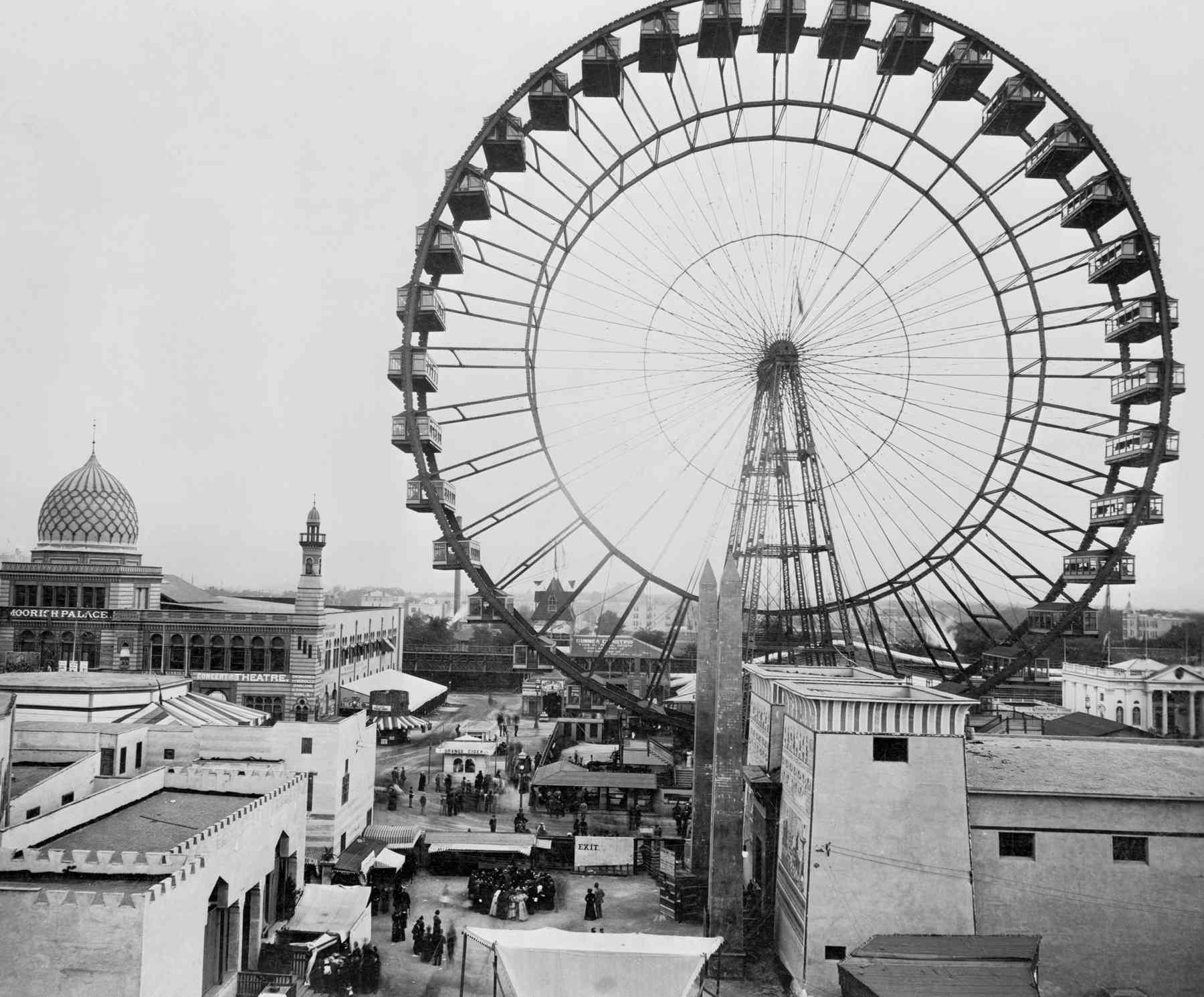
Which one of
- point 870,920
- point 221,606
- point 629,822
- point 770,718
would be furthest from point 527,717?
point 870,920

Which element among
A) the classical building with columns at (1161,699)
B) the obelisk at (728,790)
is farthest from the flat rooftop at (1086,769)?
the classical building with columns at (1161,699)

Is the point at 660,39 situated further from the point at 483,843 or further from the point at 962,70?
the point at 483,843

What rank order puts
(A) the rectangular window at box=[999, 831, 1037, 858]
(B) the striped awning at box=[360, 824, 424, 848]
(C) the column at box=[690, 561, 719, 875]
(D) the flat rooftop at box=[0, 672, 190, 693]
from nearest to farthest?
1. (A) the rectangular window at box=[999, 831, 1037, 858]
2. (C) the column at box=[690, 561, 719, 875]
3. (B) the striped awning at box=[360, 824, 424, 848]
4. (D) the flat rooftop at box=[0, 672, 190, 693]

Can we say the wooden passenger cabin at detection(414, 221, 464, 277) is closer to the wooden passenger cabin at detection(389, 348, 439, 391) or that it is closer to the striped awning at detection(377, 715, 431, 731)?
the wooden passenger cabin at detection(389, 348, 439, 391)

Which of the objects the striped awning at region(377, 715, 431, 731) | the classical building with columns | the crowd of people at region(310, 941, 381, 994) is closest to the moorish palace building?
the striped awning at region(377, 715, 431, 731)

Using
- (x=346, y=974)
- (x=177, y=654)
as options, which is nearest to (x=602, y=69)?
(x=346, y=974)

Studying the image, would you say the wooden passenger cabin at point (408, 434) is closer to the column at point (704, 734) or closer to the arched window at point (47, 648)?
the column at point (704, 734)
